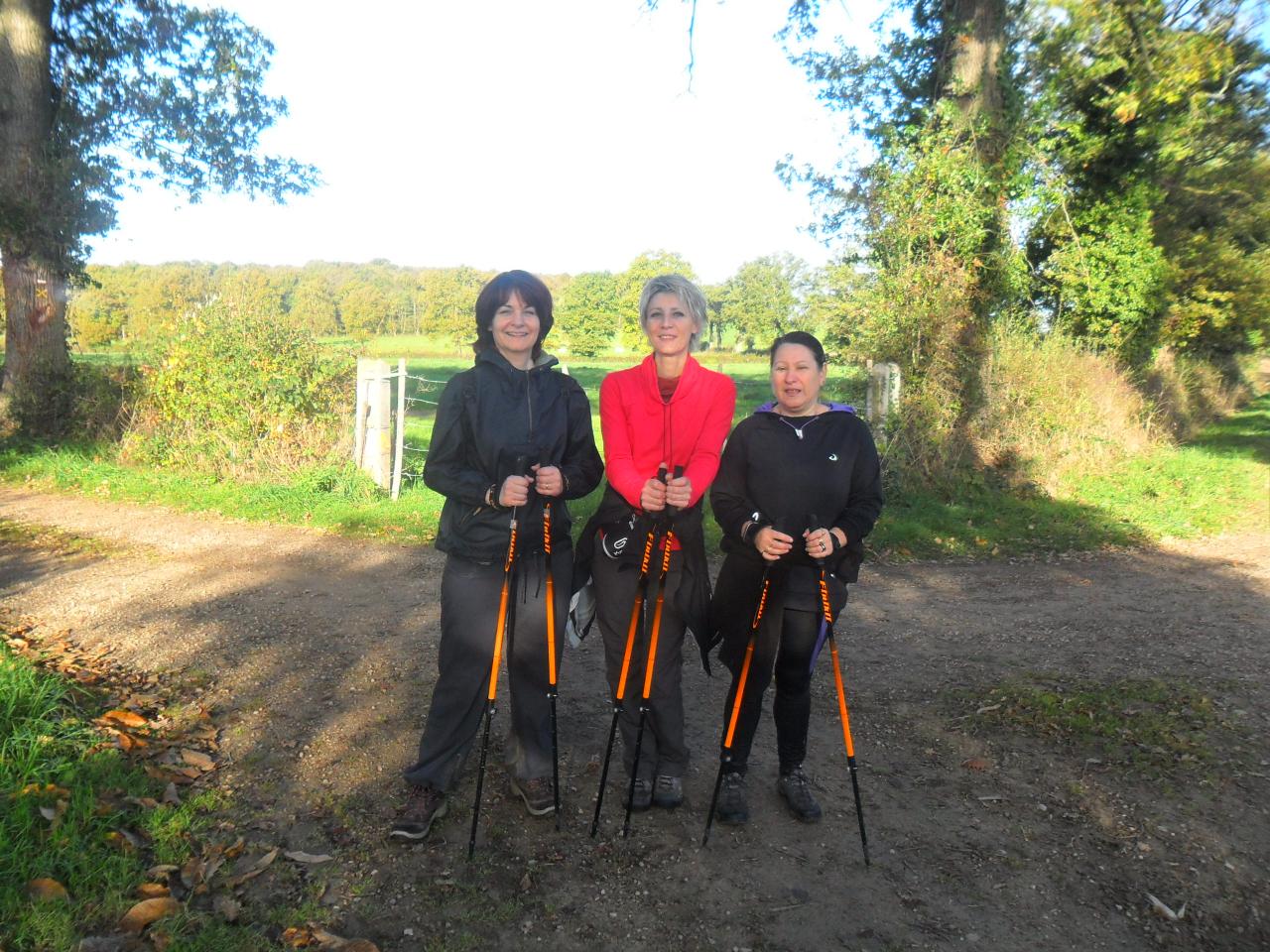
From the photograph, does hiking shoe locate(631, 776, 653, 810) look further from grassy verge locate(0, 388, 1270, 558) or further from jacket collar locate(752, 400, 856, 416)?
grassy verge locate(0, 388, 1270, 558)

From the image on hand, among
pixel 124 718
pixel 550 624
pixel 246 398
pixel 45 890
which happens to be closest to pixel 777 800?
pixel 550 624

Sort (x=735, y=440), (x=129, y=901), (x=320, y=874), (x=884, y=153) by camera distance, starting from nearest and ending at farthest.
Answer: (x=129, y=901) → (x=320, y=874) → (x=735, y=440) → (x=884, y=153)

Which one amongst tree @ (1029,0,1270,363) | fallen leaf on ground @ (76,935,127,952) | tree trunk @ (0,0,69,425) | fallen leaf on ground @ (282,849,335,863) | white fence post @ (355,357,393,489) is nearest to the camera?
fallen leaf on ground @ (76,935,127,952)

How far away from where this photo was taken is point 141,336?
11.9m

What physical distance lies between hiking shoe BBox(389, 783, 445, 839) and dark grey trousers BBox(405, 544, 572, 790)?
42 millimetres

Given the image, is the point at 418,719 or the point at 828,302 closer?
the point at 418,719

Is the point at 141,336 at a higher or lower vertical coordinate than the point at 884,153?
lower

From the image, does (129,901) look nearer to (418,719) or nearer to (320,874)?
(320,874)

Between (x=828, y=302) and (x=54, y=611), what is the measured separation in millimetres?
9197

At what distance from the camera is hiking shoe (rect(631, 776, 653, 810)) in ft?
12.7

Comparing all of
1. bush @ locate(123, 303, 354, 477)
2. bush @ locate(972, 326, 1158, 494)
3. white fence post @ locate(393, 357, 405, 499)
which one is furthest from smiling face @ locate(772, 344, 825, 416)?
bush @ locate(972, 326, 1158, 494)

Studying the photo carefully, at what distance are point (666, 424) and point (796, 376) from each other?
0.56 metres

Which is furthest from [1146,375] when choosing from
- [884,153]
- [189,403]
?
[189,403]

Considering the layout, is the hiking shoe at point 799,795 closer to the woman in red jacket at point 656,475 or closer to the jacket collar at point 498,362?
the woman in red jacket at point 656,475
